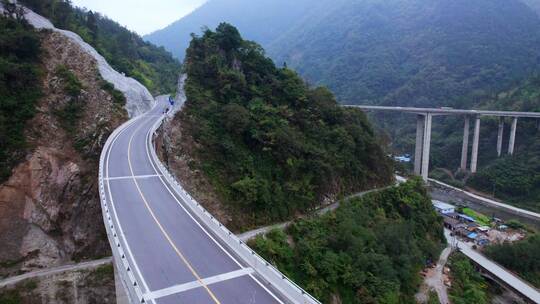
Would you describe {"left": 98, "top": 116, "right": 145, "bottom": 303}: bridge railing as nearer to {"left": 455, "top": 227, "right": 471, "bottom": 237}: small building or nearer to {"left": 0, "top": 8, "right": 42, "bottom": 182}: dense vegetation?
{"left": 0, "top": 8, "right": 42, "bottom": 182}: dense vegetation

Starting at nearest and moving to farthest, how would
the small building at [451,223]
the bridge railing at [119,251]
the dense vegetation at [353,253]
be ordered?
the bridge railing at [119,251]
the dense vegetation at [353,253]
the small building at [451,223]

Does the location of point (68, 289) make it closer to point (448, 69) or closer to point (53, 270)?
point (53, 270)

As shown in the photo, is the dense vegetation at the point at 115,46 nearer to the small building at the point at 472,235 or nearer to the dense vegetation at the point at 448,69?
the small building at the point at 472,235

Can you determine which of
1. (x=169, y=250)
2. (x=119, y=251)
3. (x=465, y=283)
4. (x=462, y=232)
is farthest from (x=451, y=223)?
(x=119, y=251)

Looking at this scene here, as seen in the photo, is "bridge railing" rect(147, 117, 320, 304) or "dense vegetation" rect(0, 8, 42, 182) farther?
"dense vegetation" rect(0, 8, 42, 182)

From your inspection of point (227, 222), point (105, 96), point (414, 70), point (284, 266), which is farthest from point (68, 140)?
point (414, 70)

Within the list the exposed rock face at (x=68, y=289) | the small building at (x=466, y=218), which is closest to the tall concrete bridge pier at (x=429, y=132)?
the small building at (x=466, y=218)

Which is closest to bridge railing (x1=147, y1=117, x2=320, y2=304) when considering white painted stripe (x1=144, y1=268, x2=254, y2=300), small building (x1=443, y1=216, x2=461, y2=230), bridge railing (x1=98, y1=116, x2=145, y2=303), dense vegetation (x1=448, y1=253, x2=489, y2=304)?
white painted stripe (x1=144, y1=268, x2=254, y2=300)
